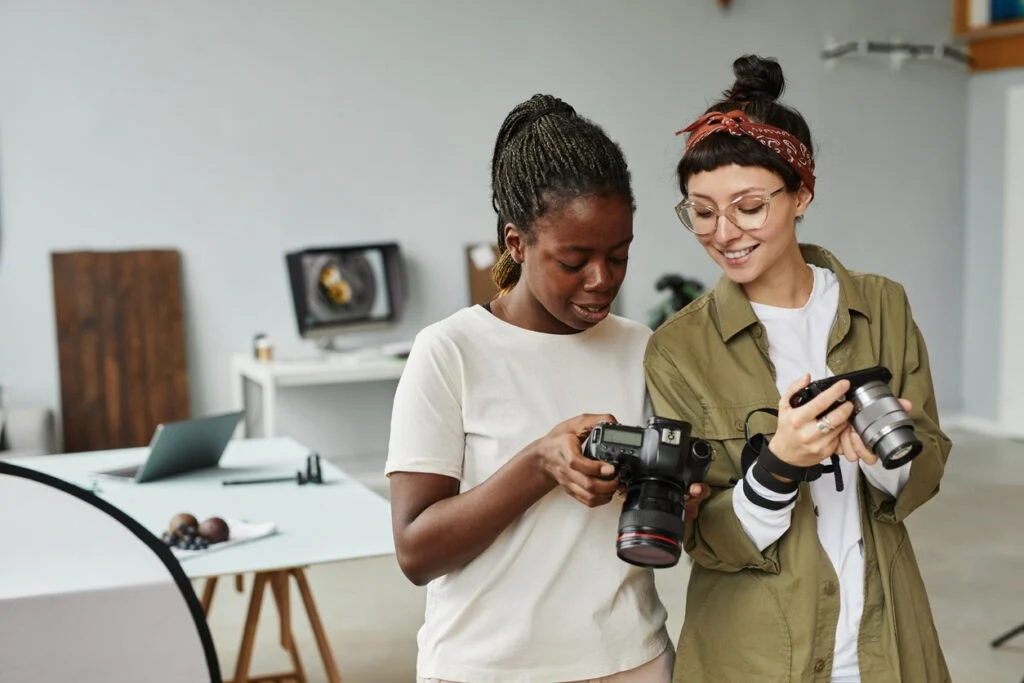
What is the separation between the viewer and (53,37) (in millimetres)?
5457

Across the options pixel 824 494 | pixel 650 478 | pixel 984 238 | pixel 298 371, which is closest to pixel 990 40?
pixel 984 238

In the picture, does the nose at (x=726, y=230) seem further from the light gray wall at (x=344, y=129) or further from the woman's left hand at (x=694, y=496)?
the light gray wall at (x=344, y=129)

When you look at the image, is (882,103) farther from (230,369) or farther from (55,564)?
(55,564)

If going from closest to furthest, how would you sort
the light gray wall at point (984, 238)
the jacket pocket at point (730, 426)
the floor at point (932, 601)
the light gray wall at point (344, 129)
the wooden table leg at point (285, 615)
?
the jacket pocket at point (730, 426) → the wooden table leg at point (285, 615) → the floor at point (932, 601) → the light gray wall at point (344, 129) → the light gray wall at point (984, 238)

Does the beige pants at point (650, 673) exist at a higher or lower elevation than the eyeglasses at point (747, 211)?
lower

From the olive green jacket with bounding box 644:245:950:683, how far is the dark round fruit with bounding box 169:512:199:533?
1343 mm

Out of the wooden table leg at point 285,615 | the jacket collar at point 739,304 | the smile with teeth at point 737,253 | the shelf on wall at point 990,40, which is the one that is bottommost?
the wooden table leg at point 285,615

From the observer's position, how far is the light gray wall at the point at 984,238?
24.3ft

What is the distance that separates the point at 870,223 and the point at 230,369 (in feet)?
13.8

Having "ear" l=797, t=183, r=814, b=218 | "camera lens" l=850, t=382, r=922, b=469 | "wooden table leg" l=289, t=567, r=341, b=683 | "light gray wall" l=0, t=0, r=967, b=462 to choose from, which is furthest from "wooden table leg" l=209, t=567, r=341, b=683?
"light gray wall" l=0, t=0, r=967, b=462

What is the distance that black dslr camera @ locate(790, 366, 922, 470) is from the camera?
114cm

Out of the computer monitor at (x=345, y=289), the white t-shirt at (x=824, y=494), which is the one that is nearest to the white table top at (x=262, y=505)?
the white t-shirt at (x=824, y=494)

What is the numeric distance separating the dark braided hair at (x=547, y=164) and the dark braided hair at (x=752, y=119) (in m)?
0.14

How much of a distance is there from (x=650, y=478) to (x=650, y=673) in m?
0.28
